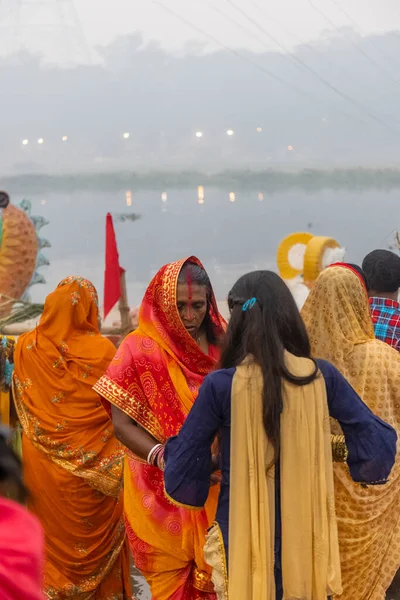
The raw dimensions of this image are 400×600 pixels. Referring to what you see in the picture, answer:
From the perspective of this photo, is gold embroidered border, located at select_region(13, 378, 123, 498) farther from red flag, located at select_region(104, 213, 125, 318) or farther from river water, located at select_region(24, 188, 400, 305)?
river water, located at select_region(24, 188, 400, 305)

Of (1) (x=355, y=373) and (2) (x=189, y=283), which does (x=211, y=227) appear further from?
(1) (x=355, y=373)

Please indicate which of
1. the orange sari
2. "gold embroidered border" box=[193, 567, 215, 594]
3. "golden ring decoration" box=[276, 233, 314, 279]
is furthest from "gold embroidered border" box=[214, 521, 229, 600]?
"golden ring decoration" box=[276, 233, 314, 279]

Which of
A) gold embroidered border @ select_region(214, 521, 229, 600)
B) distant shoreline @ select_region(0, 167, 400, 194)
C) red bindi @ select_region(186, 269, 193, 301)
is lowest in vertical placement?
gold embroidered border @ select_region(214, 521, 229, 600)

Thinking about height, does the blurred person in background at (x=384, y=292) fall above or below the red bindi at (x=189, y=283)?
below

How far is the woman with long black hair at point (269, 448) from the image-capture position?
6.82 feet

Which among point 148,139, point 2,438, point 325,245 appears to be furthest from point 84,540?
point 148,139

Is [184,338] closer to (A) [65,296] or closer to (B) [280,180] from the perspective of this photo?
(A) [65,296]

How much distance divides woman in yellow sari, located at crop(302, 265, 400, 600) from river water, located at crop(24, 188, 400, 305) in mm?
8955

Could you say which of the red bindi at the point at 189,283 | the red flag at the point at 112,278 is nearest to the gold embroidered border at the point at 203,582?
the red bindi at the point at 189,283

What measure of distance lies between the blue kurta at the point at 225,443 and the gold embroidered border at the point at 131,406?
0.53 metres

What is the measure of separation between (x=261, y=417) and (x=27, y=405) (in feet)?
6.70

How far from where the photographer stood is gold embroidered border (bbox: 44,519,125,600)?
3887 mm

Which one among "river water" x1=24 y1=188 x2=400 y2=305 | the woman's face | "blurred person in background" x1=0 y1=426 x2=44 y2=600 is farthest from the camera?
"river water" x1=24 y1=188 x2=400 y2=305

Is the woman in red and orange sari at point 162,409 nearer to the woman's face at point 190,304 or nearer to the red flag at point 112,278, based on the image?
the woman's face at point 190,304
